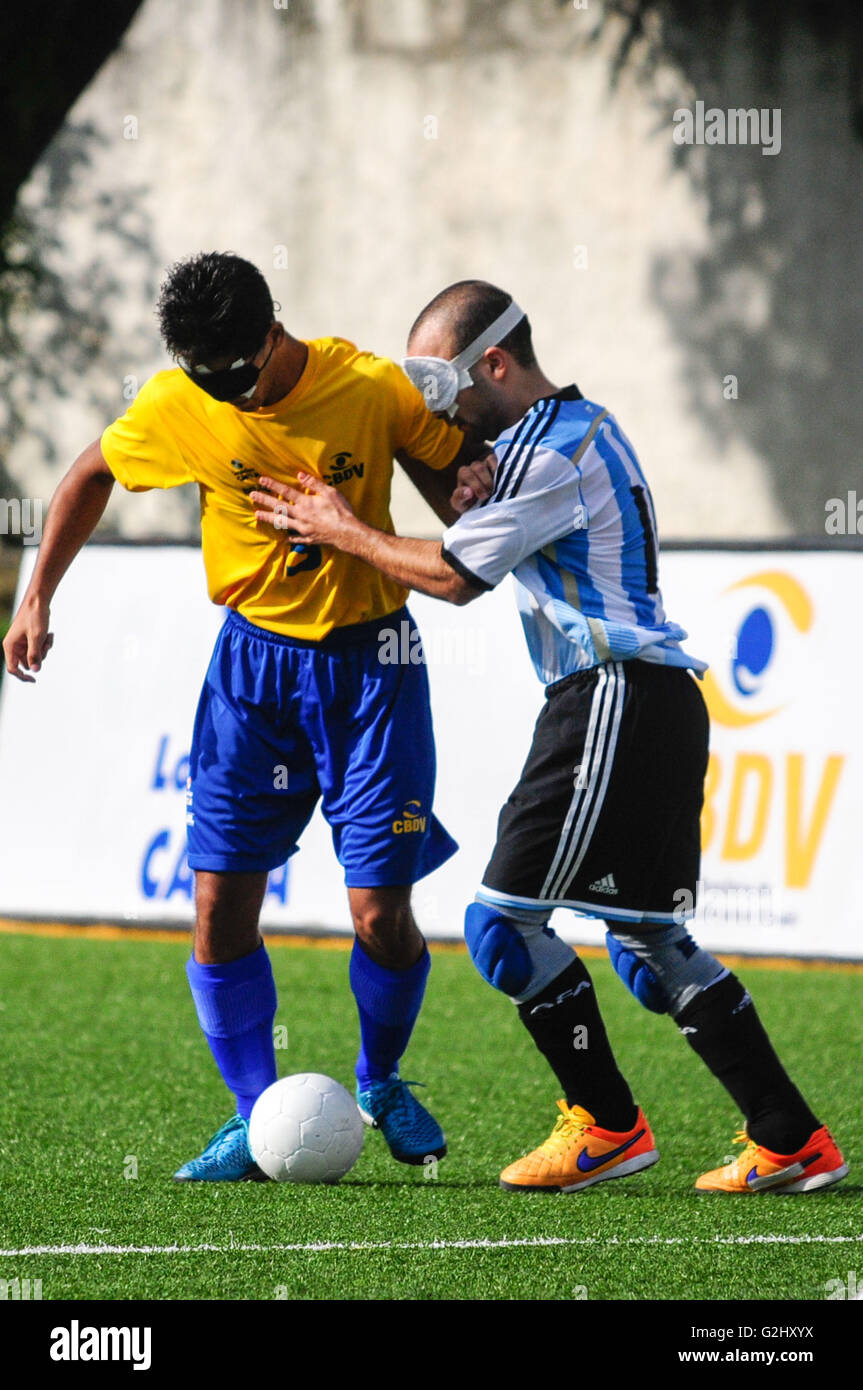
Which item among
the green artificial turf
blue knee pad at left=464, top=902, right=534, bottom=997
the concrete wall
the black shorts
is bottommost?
the green artificial turf

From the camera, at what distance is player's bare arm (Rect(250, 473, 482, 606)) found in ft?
13.1

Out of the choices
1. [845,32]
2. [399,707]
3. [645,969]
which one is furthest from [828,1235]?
[845,32]

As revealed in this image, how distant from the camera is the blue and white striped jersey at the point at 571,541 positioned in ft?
12.9

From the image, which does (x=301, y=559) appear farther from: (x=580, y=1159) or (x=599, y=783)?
(x=580, y=1159)

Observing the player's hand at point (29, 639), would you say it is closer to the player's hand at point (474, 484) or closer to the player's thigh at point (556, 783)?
the player's hand at point (474, 484)

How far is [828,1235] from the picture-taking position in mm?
3807

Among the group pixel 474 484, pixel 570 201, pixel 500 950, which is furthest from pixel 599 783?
pixel 570 201

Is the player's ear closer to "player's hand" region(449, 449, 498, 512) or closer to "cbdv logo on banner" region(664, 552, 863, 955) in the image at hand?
"player's hand" region(449, 449, 498, 512)

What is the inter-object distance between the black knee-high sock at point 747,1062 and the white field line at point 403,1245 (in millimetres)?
374

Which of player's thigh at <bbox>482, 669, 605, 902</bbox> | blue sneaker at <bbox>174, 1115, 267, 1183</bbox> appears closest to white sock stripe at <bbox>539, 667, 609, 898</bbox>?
player's thigh at <bbox>482, 669, 605, 902</bbox>

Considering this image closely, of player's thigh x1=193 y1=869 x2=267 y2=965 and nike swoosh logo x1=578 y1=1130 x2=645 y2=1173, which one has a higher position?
player's thigh x1=193 y1=869 x2=267 y2=965

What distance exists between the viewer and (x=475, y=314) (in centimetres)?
411

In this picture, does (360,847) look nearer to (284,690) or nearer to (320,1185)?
(284,690)

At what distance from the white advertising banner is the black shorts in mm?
3285
